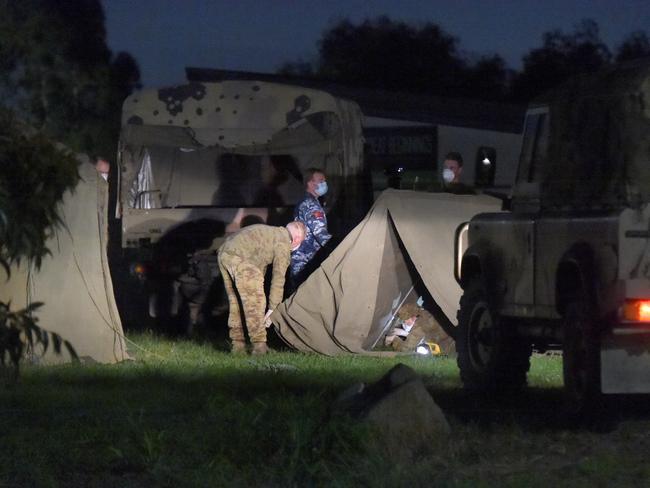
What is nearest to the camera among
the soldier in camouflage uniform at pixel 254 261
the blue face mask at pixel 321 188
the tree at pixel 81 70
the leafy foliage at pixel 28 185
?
the leafy foliage at pixel 28 185

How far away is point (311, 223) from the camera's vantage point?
1498cm

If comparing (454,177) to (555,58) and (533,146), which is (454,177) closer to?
(533,146)

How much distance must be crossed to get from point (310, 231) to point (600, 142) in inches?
238

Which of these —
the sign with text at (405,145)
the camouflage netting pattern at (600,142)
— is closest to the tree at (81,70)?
the sign with text at (405,145)

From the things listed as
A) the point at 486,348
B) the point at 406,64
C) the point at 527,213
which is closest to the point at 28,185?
the point at 527,213

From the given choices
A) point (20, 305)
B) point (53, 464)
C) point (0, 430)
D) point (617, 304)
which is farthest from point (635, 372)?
point (20, 305)

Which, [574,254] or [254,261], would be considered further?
[254,261]

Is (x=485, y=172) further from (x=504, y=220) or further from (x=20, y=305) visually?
(x=20, y=305)

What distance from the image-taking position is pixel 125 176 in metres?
16.7

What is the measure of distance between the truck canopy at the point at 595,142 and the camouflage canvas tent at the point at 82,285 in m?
4.63

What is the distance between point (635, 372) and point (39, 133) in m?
4.12

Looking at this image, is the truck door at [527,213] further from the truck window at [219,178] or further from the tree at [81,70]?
the tree at [81,70]

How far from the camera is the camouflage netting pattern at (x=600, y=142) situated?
8930 millimetres

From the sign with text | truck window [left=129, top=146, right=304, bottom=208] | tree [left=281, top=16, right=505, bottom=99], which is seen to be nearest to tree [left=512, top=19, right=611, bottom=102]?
tree [left=281, top=16, right=505, bottom=99]
